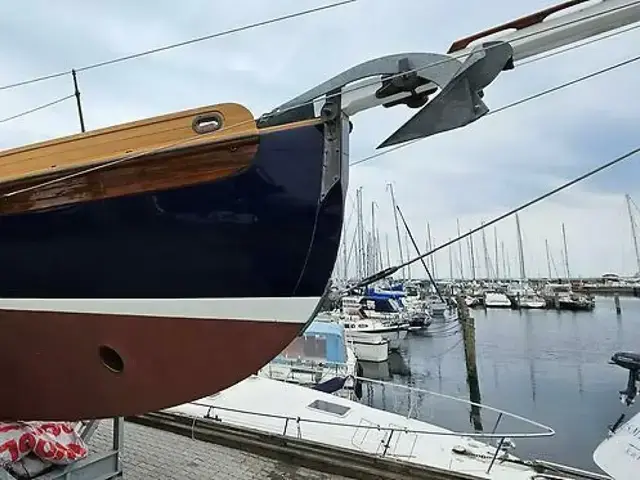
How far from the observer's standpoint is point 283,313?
2734 mm

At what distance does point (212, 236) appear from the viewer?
274cm

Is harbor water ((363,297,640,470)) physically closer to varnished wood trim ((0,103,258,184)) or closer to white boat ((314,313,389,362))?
white boat ((314,313,389,362))

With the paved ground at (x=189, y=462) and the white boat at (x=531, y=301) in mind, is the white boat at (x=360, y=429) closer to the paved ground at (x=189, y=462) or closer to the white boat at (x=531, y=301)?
the paved ground at (x=189, y=462)

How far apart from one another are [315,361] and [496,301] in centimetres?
4618

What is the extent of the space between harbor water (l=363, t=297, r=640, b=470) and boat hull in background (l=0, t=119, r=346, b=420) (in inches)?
258

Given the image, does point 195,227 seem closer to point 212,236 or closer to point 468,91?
point 212,236

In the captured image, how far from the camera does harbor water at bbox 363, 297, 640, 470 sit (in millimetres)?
13039

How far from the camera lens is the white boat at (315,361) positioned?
1270cm

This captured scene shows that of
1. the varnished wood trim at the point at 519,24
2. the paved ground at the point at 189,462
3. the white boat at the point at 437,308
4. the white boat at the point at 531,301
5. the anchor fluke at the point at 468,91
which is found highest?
the varnished wood trim at the point at 519,24

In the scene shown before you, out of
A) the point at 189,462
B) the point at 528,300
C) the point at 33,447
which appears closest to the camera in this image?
the point at 33,447

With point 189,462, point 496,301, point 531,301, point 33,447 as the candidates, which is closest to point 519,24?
point 33,447

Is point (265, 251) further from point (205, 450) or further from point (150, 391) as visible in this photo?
point (205, 450)

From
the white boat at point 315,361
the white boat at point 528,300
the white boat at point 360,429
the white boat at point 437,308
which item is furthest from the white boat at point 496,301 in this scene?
the white boat at point 360,429

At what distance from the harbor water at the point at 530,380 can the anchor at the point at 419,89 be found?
702 cm
